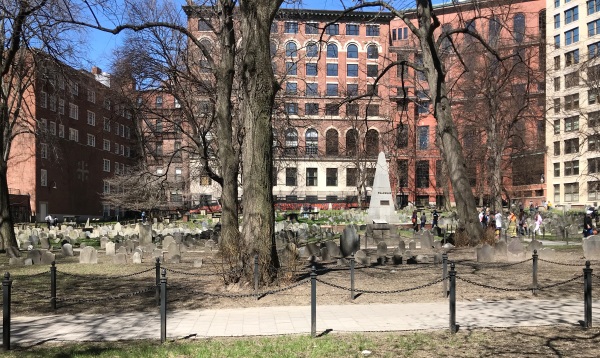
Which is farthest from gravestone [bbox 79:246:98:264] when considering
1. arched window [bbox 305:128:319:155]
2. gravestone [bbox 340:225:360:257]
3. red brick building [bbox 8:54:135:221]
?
red brick building [bbox 8:54:135:221]

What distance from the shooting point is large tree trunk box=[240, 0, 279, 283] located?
12.8 meters

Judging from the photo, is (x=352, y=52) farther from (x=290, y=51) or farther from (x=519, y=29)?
(x=290, y=51)

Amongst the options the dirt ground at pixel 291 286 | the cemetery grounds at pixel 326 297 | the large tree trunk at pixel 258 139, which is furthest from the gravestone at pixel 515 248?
the large tree trunk at pixel 258 139

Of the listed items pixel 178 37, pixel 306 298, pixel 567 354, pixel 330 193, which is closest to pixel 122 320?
pixel 306 298

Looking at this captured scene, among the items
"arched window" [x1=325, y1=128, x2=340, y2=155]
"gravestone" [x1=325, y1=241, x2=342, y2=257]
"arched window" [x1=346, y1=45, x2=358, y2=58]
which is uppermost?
"arched window" [x1=346, y1=45, x2=358, y2=58]

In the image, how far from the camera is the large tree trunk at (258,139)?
12828 millimetres

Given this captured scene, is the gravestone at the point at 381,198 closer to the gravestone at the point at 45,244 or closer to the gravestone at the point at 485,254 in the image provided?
the gravestone at the point at 485,254

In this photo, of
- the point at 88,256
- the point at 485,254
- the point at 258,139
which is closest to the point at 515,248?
the point at 485,254

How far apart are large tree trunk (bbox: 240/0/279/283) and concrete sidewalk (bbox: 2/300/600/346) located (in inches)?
79.1

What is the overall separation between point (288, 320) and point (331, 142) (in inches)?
2649

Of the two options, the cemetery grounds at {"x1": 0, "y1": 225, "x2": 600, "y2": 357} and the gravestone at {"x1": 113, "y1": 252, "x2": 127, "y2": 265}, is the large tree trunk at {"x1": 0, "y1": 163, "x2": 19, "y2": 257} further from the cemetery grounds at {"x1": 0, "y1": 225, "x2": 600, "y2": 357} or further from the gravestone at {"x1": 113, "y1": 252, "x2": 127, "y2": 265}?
the gravestone at {"x1": 113, "y1": 252, "x2": 127, "y2": 265}

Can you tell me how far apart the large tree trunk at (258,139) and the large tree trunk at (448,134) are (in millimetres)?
10798

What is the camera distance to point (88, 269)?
17828 millimetres

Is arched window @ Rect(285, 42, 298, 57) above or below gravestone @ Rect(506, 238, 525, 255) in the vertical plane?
above
